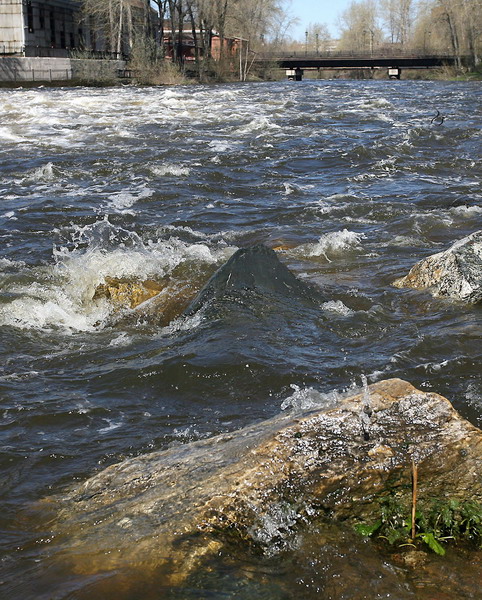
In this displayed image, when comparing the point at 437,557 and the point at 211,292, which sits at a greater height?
the point at 211,292

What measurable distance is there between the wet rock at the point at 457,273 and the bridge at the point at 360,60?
58.5 metres

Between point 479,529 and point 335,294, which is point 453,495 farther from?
point 335,294

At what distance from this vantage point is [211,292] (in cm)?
581

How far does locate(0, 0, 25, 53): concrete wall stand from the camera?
48.5 m

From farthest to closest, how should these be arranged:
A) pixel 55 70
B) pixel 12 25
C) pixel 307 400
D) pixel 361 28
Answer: pixel 361 28 < pixel 12 25 < pixel 55 70 < pixel 307 400

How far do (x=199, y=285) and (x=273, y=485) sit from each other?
4.02 m

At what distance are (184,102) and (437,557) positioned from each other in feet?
90.5

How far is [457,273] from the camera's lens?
629 cm

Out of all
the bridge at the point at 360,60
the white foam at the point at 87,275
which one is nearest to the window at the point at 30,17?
the bridge at the point at 360,60

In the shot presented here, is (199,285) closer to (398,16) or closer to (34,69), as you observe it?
(34,69)

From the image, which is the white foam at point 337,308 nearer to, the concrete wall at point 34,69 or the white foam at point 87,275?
the white foam at point 87,275

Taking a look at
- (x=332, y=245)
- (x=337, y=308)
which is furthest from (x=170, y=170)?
(x=337, y=308)

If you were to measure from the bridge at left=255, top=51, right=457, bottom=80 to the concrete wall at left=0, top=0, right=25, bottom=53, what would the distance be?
21.7m

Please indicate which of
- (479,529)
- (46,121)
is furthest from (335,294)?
(46,121)
